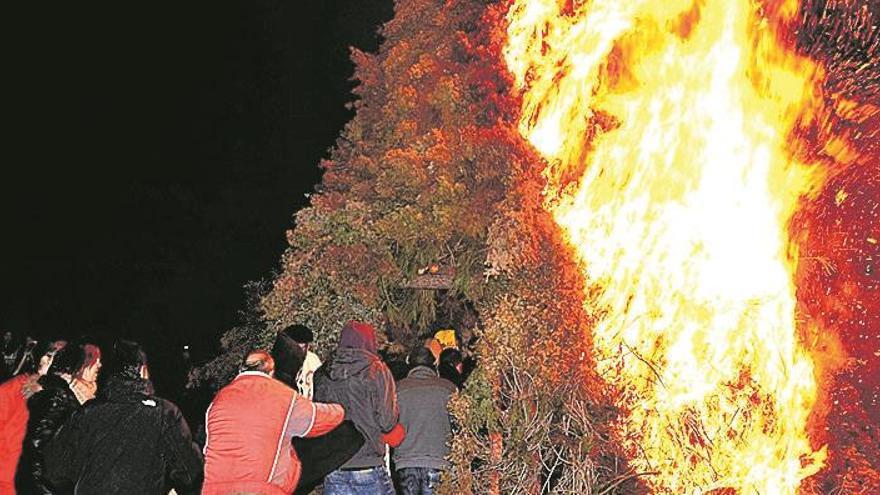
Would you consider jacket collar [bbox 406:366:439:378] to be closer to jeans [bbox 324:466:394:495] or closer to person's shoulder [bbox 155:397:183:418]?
jeans [bbox 324:466:394:495]

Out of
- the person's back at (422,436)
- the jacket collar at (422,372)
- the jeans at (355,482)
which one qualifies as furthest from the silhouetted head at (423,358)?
the jeans at (355,482)

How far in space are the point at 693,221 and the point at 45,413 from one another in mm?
4466

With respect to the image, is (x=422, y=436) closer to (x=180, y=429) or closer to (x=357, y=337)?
(x=357, y=337)

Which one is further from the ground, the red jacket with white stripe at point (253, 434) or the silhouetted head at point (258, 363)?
the silhouetted head at point (258, 363)

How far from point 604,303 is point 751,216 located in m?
1.21

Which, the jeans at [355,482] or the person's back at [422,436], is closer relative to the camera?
the jeans at [355,482]

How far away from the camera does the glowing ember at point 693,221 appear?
686 cm

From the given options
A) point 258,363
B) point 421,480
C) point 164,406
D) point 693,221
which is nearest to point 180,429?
point 164,406

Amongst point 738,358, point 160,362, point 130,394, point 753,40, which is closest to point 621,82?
point 753,40

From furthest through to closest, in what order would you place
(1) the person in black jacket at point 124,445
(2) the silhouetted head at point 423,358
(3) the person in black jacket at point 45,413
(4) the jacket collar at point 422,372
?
(2) the silhouetted head at point 423,358 → (4) the jacket collar at point 422,372 → (3) the person in black jacket at point 45,413 → (1) the person in black jacket at point 124,445

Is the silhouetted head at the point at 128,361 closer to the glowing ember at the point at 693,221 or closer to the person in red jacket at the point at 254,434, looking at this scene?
the person in red jacket at the point at 254,434

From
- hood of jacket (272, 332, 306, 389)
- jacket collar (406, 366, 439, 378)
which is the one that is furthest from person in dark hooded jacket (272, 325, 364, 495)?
jacket collar (406, 366, 439, 378)

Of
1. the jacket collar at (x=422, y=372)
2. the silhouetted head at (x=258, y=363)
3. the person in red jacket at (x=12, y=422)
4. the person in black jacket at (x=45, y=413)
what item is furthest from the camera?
the jacket collar at (x=422, y=372)

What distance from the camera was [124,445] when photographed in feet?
18.4
